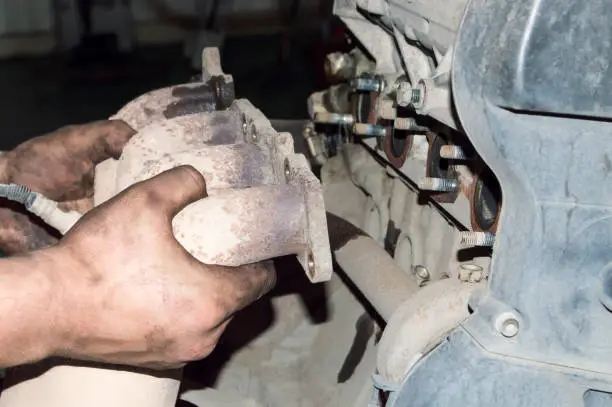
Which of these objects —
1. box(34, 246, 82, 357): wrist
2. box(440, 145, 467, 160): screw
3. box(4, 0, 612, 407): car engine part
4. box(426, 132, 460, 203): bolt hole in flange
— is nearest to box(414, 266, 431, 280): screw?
box(4, 0, 612, 407): car engine part

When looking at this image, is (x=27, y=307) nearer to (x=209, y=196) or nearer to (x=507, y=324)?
(x=209, y=196)

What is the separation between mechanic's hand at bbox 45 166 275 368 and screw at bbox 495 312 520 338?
244mm

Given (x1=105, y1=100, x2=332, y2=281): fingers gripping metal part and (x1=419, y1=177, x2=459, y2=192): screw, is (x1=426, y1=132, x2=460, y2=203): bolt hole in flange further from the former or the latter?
(x1=105, y1=100, x2=332, y2=281): fingers gripping metal part

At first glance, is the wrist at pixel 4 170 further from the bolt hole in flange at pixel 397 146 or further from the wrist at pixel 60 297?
the bolt hole in flange at pixel 397 146

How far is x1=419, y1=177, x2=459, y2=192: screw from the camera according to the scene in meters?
0.89

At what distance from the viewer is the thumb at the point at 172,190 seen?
671 millimetres

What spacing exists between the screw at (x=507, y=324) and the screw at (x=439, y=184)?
28cm

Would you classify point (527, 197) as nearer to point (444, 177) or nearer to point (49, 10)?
point (444, 177)

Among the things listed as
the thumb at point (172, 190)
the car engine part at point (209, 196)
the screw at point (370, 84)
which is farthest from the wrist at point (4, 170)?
the screw at point (370, 84)

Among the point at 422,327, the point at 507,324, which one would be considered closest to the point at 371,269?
the point at 422,327

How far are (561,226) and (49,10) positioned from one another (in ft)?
8.49

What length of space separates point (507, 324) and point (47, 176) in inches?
25.8

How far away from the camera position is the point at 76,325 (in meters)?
0.65

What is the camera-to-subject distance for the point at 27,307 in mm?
623
